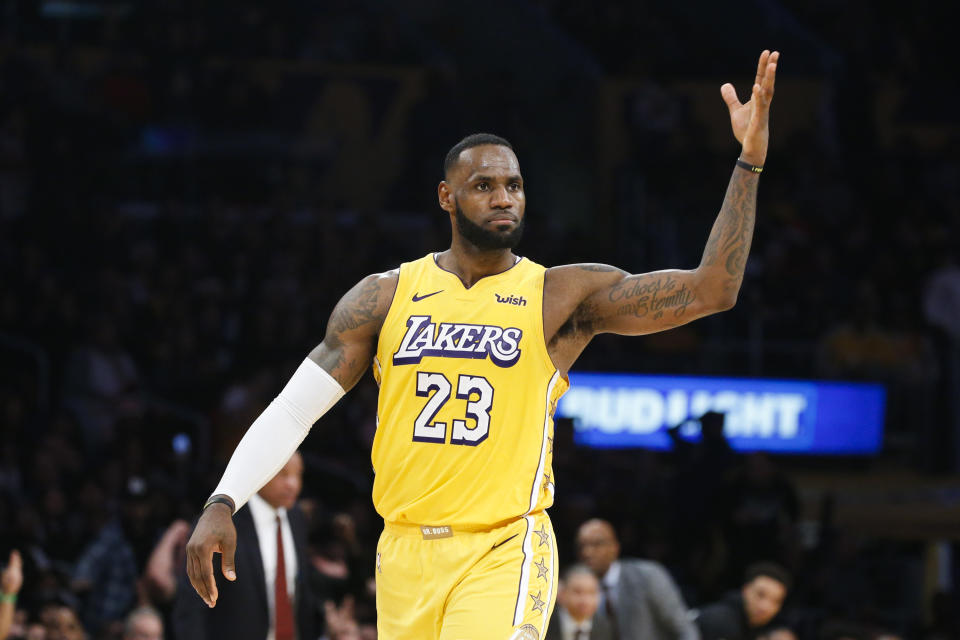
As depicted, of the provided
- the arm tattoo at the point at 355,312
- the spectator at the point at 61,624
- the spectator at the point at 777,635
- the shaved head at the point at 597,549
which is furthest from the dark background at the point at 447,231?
the arm tattoo at the point at 355,312

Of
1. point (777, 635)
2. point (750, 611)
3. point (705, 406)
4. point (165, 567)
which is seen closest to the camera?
point (165, 567)

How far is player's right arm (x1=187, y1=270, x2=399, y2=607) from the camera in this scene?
15.3 feet

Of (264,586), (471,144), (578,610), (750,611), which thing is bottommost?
(750,611)

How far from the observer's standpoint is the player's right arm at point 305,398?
4664 mm

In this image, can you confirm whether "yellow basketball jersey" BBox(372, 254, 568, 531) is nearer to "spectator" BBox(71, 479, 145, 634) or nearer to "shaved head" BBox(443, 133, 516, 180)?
"shaved head" BBox(443, 133, 516, 180)

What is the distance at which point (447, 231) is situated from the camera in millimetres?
14594

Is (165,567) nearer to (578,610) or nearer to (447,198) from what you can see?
(578,610)

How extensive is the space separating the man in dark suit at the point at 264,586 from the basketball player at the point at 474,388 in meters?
2.12

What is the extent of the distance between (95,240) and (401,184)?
389 centimetres

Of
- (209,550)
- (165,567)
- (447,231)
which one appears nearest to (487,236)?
(209,550)

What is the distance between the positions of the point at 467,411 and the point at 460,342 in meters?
0.22

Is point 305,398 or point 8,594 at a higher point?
point 305,398

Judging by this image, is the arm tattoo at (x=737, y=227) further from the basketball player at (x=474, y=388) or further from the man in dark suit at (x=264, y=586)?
the man in dark suit at (x=264, y=586)

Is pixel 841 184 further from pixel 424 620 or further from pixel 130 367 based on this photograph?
pixel 424 620
